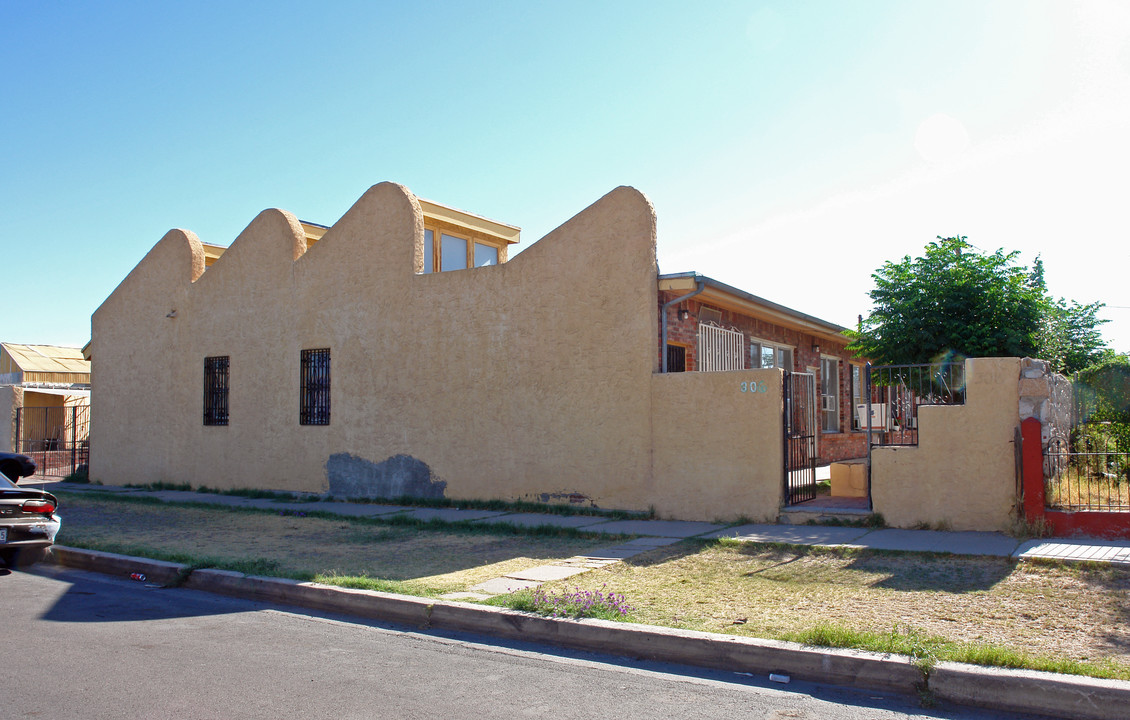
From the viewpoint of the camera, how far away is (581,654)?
18.9ft

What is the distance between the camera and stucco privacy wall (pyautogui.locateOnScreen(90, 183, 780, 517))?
11781mm

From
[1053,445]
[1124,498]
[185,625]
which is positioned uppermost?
[1053,445]

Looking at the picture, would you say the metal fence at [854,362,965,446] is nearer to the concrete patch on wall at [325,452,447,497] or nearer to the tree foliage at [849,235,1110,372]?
the tree foliage at [849,235,1110,372]

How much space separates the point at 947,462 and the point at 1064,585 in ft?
9.21

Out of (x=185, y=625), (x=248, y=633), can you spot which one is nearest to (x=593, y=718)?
(x=248, y=633)

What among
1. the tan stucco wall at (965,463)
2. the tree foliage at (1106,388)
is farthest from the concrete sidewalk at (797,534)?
the tree foliage at (1106,388)

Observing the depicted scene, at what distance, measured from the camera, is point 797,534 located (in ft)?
31.1

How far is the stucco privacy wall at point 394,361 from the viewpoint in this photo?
11.8 metres

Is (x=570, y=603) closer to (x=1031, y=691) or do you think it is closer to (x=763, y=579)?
(x=763, y=579)

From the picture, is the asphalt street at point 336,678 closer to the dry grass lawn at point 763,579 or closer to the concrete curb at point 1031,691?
the concrete curb at point 1031,691

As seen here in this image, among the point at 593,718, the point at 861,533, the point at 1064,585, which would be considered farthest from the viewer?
the point at 861,533

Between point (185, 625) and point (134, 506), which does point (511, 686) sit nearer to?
point (185, 625)

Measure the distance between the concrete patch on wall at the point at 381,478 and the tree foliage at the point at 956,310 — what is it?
8016 millimetres

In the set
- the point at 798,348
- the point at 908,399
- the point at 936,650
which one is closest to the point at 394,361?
the point at 908,399
